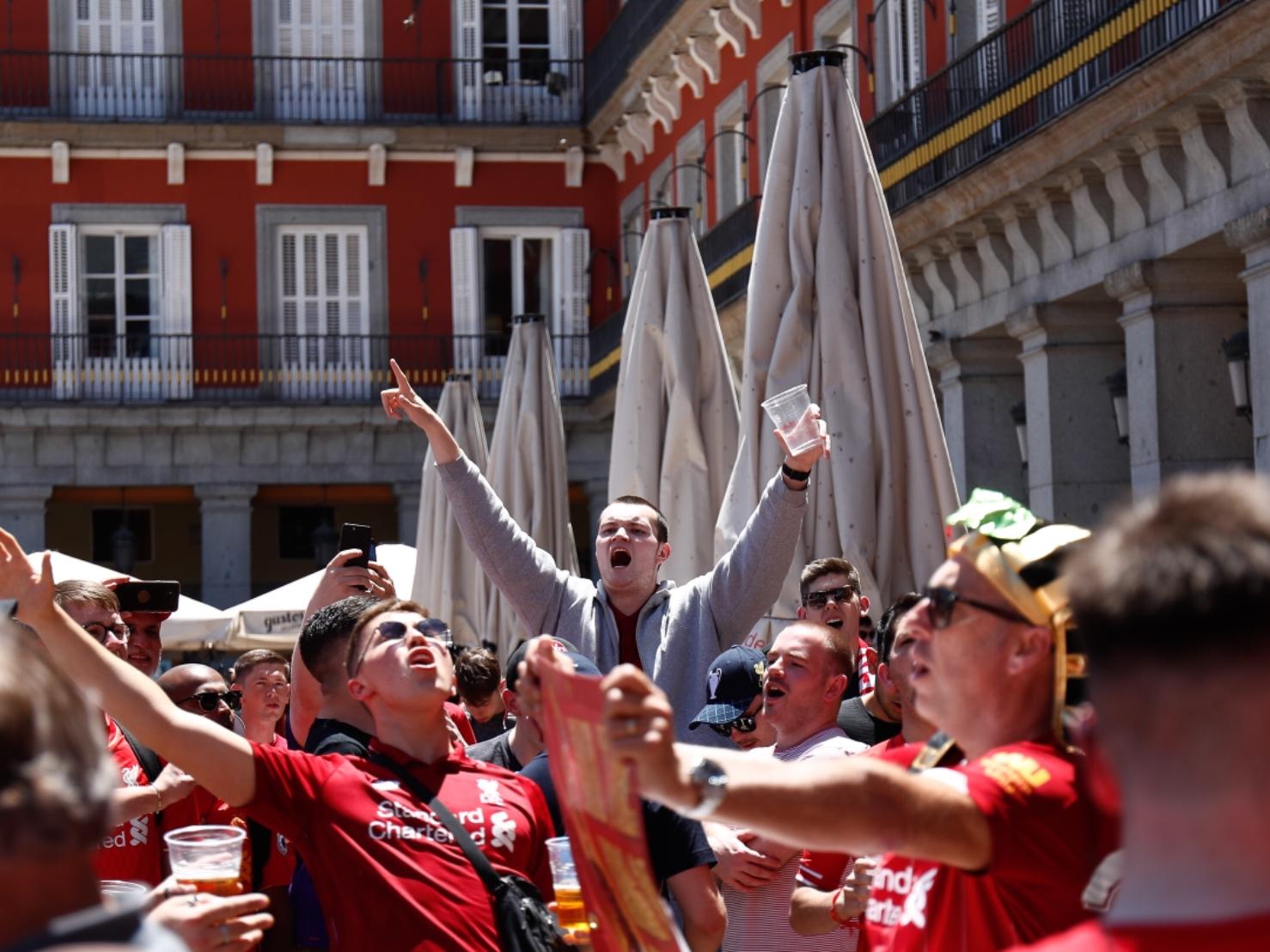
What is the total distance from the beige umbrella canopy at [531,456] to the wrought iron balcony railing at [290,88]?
50.4 ft

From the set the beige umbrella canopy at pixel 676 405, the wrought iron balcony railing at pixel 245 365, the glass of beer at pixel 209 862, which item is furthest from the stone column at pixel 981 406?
the glass of beer at pixel 209 862

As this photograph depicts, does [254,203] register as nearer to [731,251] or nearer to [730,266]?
[731,251]

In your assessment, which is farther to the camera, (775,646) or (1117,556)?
(775,646)

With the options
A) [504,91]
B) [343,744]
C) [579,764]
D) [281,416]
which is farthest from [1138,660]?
[504,91]

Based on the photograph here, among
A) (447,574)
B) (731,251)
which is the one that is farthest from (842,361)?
(731,251)

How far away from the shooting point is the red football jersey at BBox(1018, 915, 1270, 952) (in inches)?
67.1

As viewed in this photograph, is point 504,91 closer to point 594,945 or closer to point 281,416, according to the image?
point 281,416

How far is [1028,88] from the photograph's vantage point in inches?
542

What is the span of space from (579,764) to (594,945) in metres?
0.42

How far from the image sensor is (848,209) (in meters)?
8.01

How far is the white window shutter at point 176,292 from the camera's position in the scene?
2908cm

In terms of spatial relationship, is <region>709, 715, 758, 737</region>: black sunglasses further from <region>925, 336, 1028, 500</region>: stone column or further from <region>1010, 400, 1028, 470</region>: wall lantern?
<region>925, 336, 1028, 500</region>: stone column

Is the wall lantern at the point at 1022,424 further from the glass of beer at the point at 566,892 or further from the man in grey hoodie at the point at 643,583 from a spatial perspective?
the glass of beer at the point at 566,892

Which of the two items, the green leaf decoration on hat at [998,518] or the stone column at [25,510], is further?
the stone column at [25,510]
